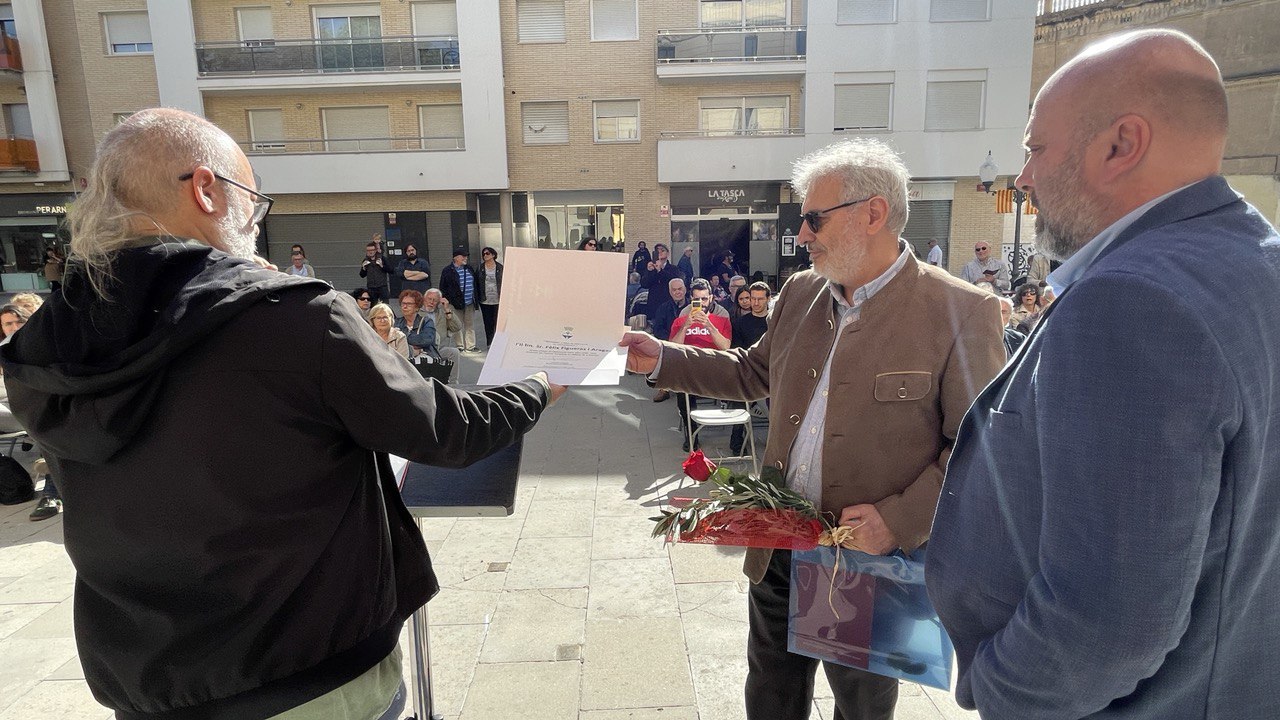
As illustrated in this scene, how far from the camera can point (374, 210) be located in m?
21.5

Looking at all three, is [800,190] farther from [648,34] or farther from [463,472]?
[648,34]

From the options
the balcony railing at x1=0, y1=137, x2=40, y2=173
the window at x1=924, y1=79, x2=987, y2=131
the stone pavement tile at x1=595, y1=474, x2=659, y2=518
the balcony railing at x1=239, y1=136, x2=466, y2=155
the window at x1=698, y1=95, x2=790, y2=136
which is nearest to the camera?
the stone pavement tile at x1=595, y1=474, x2=659, y2=518

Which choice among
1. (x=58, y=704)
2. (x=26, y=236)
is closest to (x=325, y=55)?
(x=26, y=236)

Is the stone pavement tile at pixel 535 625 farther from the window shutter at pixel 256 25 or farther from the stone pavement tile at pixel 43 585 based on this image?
the window shutter at pixel 256 25

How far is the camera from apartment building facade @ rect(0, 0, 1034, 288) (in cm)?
2020

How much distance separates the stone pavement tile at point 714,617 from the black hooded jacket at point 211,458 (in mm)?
2315

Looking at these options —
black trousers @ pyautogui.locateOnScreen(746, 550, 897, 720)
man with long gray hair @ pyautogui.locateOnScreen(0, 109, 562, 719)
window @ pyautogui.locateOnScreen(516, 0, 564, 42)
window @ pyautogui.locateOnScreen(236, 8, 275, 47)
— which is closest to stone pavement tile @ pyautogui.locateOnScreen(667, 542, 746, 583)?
black trousers @ pyautogui.locateOnScreen(746, 550, 897, 720)

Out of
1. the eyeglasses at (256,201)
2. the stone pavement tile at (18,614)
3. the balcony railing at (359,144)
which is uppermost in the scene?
the balcony railing at (359,144)

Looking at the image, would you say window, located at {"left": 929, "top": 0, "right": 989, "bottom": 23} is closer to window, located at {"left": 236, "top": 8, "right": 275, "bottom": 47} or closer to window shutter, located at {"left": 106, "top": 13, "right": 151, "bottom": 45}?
window, located at {"left": 236, "top": 8, "right": 275, "bottom": 47}

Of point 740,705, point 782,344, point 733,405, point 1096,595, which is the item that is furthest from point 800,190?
point 733,405

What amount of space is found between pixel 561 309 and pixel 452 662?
7.00 ft

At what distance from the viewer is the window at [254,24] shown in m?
20.9

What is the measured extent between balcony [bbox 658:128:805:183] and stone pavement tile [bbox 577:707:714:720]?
19.0 meters

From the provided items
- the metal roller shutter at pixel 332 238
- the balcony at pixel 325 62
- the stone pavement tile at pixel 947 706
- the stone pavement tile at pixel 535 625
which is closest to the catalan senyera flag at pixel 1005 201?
the balcony at pixel 325 62
